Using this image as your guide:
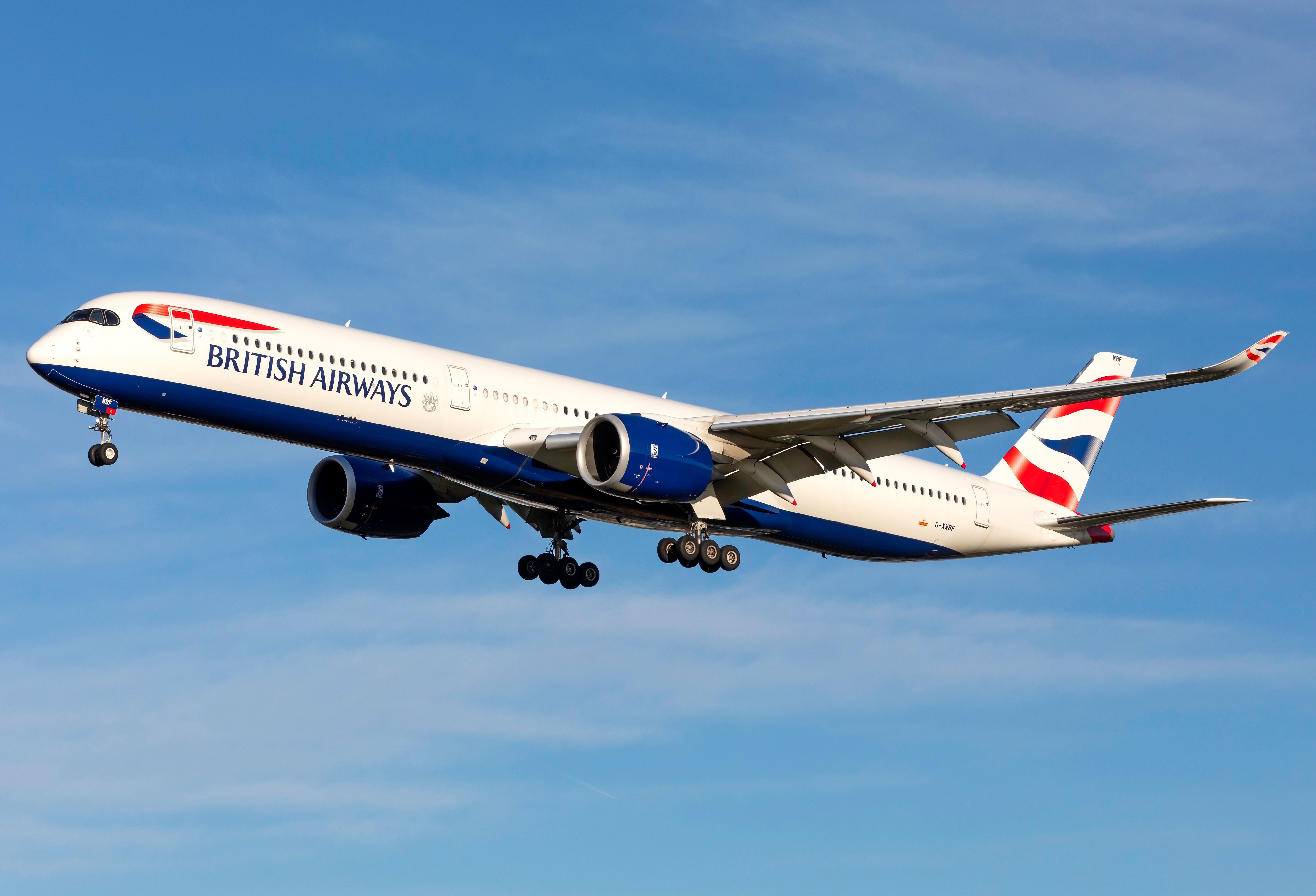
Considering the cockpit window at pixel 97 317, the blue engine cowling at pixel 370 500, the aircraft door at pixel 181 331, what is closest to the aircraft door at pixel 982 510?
the blue engine cowling at pixel 370 500

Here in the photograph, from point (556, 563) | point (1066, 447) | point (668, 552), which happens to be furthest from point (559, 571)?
point (1066, 447)

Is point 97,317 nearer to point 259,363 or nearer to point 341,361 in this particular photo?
point 259,363

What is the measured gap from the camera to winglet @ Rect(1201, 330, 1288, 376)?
2923 cm

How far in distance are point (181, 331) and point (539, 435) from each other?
8.42 meters

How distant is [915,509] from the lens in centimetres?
4281

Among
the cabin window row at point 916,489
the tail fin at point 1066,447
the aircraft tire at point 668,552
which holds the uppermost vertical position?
the tail fin at point 1066,447

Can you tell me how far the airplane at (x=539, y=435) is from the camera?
106 feet

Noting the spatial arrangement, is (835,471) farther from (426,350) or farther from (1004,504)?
(426,350)

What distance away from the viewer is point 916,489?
43.1 metres

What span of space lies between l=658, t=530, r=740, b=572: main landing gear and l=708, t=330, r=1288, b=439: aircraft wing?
9.71 feet

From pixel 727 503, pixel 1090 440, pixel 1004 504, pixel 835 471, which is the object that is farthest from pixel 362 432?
pixel 1090 440

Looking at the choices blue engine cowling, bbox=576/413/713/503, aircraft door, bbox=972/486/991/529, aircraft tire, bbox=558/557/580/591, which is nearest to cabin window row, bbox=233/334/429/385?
blue engine cowling, bbox=576/413/713/503

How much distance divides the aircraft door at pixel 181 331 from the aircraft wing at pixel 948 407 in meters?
12.3

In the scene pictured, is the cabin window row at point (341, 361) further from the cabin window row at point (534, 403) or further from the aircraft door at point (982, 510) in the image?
the aircraft door at point (982, 510)
